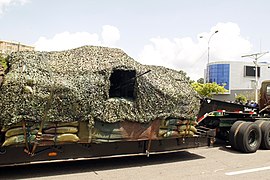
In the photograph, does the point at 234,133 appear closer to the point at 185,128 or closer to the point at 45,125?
the point at 185,128

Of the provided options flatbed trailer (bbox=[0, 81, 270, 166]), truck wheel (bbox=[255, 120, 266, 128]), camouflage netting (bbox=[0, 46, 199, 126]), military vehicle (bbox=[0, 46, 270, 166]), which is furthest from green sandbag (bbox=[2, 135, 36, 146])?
truck wheel (bbox=[255, 120, 266, 128])

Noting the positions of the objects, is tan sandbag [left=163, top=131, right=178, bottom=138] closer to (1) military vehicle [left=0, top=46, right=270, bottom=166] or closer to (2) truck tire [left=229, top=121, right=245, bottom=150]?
(1) military vehicle [left=0, top=46, right=270, bottom=166]

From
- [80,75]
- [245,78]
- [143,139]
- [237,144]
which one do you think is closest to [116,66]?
[80,75]

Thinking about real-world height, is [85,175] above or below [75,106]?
below

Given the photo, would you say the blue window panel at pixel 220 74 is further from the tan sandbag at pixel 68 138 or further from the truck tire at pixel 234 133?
the tan sandbag at pixel 68 138

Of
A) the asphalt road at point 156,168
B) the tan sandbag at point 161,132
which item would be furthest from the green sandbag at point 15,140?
the tan sandbag at point 161,132

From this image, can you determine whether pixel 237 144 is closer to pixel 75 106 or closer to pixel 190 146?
pixel 190 146

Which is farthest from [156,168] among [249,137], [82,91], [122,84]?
[249,137]

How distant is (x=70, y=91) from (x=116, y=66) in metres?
1.29

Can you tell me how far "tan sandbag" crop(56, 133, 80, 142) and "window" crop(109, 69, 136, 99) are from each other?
4.64ft

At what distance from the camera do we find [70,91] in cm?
661

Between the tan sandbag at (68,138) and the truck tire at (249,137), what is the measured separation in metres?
5.34

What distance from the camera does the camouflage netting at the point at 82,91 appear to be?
20.3ft

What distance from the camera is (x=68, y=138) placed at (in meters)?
6.62
